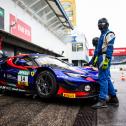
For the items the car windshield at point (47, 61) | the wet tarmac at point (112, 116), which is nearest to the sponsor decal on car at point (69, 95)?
the wet tarmac at point (112, 116)

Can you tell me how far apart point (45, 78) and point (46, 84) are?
0.13m

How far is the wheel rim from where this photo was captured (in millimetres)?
6355

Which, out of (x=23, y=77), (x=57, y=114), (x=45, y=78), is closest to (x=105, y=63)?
(x=45, y=78)

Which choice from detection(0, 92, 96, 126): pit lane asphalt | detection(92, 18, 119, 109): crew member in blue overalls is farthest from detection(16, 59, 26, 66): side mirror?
detection(92, 18, 119, 109): crew member in blue overalls

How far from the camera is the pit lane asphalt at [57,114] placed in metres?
4.29

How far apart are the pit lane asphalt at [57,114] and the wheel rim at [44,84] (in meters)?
0.19

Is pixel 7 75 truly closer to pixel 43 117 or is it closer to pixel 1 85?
pixel 1 85

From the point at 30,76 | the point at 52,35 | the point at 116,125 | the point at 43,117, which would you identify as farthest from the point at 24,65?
the point at 52,35

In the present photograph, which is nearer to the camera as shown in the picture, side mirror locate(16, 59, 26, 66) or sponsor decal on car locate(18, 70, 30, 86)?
sponsor decal on car locate(18, 70, 30, 86)

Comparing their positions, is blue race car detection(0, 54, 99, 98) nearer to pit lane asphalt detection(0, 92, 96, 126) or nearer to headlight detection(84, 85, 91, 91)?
headlight detection(84, 85, 91, 91)

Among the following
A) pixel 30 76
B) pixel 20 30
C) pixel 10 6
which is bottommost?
pixel 30 76

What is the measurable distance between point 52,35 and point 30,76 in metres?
22.9

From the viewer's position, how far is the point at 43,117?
4.64 m

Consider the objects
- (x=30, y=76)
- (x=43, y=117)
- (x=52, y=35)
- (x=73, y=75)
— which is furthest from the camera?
(x=52, y=35)
